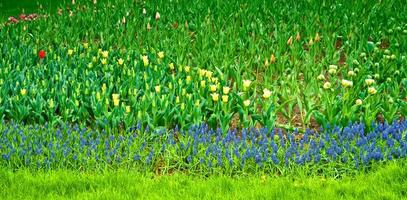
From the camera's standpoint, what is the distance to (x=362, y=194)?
16.0ft

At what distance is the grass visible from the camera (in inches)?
192

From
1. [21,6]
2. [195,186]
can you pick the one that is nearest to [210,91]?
[195,186]

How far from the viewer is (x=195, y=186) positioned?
5.01 m

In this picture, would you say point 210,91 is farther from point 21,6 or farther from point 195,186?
point 21,6

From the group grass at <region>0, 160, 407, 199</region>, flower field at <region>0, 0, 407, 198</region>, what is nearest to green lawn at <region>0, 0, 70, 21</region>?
flower field at <region>0, 0, 407, 198</region>

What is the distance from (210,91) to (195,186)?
1.81 metres

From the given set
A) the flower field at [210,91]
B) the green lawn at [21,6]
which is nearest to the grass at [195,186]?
the flower field at [210,91]

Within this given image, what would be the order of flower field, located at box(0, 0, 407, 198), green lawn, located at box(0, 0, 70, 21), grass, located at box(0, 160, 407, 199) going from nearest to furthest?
grass, located at box(0, 160, 407, 199)
flower field, located at box(0, 0, 407, 198)
green lawn, located at box(0, 0, 70, 21)

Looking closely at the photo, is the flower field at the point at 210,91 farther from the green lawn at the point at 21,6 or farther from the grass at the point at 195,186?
the green lawn at the point at 21,6

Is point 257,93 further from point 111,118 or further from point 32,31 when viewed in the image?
point 32,31

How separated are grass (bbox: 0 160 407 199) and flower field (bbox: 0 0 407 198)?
0.53 ft

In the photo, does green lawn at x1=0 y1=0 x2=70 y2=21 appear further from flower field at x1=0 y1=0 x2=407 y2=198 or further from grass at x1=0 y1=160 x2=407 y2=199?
grass at x1=0 y1=160 x2=407 y2=199

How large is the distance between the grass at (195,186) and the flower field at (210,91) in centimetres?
16

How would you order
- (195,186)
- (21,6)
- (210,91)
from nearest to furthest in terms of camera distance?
(195,186) → (210,91) → (21,6)
